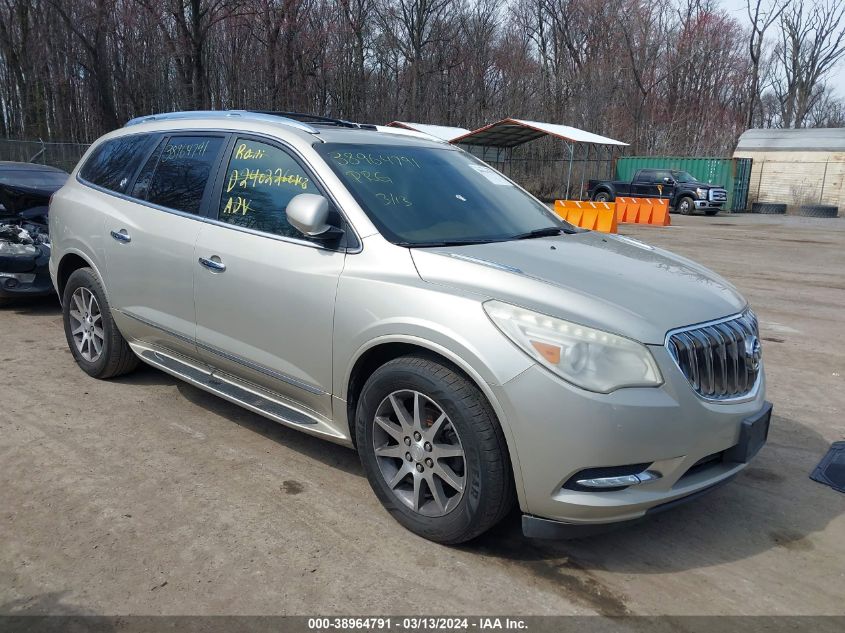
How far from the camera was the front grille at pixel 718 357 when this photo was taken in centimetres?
285

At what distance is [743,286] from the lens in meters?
10.3

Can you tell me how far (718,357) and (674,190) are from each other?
2734 cm

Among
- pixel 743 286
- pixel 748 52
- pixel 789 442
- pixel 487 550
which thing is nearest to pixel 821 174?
pixel 748 52

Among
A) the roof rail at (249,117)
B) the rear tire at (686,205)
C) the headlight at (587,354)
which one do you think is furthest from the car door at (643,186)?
the headlight at (587,354)

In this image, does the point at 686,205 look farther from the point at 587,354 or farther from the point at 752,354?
the point at 587,354

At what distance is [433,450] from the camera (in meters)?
3.07

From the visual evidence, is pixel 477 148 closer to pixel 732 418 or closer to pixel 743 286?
pixel 743 286

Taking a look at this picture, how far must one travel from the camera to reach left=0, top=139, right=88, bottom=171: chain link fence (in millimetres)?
22094

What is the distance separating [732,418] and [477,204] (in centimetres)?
183

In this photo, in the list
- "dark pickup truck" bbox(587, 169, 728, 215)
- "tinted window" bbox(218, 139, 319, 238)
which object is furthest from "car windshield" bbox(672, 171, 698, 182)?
"tinted window" bbox(218, 139, 319, 238)

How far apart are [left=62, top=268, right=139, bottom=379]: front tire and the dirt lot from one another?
292 millimetres

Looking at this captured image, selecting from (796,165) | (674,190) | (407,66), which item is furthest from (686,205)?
(407,66)

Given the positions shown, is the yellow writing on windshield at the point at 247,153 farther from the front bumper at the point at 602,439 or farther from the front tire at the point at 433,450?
the front bumper at the point at 602,439

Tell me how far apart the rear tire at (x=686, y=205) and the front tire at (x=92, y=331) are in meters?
26.4
